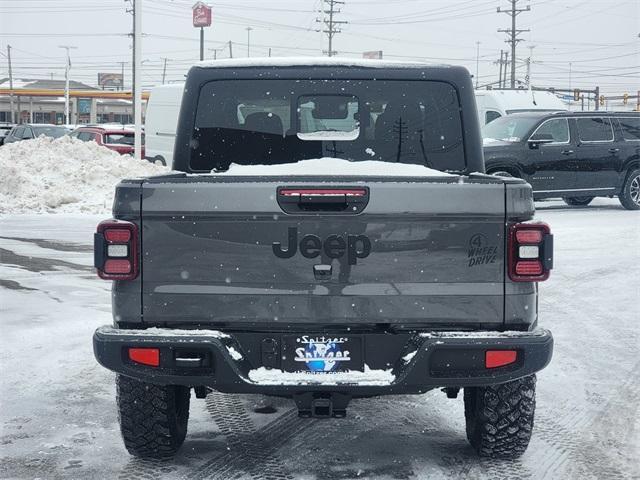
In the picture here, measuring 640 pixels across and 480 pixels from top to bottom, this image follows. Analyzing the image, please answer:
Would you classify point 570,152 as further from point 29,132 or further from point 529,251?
point 29,132

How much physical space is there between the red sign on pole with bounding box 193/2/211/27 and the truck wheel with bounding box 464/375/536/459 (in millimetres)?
68283

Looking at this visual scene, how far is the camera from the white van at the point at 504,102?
26.1 meters

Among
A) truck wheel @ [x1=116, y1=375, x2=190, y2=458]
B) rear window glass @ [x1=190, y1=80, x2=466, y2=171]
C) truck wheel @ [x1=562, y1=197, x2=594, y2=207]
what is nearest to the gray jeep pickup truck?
truck wheel @ [x1=116, y1=375, x2=190, y2=458]

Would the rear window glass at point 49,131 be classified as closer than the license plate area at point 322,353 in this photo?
No

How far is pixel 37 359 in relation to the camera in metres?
6.96

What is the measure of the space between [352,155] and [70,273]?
654 cm

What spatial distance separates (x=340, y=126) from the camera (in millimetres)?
5285

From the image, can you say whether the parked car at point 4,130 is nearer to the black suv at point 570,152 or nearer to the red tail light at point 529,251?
the black suv at point 570,152

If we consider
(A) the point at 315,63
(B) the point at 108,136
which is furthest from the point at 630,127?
(B) the point at 108,136

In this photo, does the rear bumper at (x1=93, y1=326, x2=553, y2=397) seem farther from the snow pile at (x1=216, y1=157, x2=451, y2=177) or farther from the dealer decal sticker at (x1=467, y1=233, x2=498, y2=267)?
the snow pile at (x1=216, y1=157, x2=451, y2=177)

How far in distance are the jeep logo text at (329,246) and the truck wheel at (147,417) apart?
3.41 ft

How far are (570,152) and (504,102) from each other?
8679 mm

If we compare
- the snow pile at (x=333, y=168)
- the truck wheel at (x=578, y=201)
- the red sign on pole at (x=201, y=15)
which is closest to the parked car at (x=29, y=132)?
the truck wheel at (x=578, y=201)

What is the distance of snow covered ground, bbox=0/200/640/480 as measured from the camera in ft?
15.1
